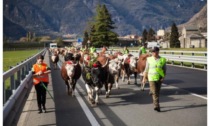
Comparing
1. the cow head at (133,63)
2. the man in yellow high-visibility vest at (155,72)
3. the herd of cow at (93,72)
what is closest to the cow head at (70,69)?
the herd of cow at (93,72)

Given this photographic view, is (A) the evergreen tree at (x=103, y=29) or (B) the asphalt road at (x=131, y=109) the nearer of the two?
(B) the asphalt road at (x=131, y=109)

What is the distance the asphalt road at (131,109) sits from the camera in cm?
938

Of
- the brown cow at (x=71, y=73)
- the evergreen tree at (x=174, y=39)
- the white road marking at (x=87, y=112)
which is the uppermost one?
the evergreen tree at (x=174, y=39)

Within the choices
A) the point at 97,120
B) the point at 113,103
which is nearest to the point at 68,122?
the point at 97,120

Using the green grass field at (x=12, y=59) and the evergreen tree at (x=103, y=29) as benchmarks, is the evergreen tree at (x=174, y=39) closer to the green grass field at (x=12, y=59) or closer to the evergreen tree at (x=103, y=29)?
the evergreen tree at (x=103, y=29)

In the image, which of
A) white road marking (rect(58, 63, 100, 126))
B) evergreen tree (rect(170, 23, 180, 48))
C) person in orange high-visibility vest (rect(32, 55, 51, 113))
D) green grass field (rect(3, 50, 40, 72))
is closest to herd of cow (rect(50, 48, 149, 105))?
white road marking (rect(58, 63, 100, 126))

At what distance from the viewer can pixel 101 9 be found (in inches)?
4028

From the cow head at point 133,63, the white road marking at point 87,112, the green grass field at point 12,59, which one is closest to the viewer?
the white road marking at point 87,112

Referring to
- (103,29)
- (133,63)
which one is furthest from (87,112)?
(103,29)

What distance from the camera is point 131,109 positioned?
441 inches

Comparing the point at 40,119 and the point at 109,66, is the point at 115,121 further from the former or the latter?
the point at 109,66

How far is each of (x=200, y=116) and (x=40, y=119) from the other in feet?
13.2

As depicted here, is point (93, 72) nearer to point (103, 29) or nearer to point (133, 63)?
point (133, 63)

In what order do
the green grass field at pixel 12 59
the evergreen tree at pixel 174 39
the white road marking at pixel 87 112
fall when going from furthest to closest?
the evergreen tree at pixel 174 39, the green grass field at pixel 12 59, the white road marking at pixel 87 112
